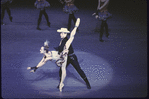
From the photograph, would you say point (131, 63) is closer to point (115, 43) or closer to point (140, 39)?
point (115, 43)

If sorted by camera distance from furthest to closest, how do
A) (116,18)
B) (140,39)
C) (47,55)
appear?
(116,18) → (140,39) → (47,55)

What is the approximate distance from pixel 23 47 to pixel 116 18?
15.5 ft

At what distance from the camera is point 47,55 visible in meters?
4.57

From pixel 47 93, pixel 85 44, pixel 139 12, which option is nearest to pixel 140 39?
pixel 85 44

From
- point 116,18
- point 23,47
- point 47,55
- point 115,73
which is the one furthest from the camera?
point 116,18

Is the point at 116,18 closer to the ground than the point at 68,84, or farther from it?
farther from it

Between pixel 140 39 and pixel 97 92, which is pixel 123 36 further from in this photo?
pixel 97 92

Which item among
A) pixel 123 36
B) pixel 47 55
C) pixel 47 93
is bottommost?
pixel 47 93

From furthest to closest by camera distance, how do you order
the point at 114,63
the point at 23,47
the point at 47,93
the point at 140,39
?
the point at 140,39 → the point at 23,47 → the point at 114,63 → the point at 47,93

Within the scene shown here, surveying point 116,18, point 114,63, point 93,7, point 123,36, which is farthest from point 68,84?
point 93,7

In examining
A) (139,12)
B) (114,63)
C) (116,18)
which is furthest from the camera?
(139,12)

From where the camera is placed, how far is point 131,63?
20.6ft

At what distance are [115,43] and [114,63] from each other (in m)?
1.28

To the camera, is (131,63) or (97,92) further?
(131,63)
